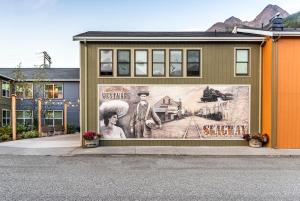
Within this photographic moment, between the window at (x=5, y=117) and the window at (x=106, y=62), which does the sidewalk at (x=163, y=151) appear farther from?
the window at (x=5, y=117)

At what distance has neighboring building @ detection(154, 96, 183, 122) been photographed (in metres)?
19.5

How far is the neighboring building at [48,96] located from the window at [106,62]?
638 inches

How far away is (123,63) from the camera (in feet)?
64.1

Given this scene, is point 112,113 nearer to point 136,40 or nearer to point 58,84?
point 136,40

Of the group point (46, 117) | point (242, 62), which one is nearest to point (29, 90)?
point (46, 117)

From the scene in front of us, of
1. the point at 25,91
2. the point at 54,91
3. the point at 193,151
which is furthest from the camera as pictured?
the point at 54,91

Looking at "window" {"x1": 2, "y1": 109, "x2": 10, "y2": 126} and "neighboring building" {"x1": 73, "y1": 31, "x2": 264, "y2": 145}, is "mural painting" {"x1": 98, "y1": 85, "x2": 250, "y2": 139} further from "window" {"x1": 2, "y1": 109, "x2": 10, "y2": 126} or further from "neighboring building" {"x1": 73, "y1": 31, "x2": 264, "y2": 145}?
"window" {"x1": 2, "y1": 109, "x2": 10, "y2": 126}

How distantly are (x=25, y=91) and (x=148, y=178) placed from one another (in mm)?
27708

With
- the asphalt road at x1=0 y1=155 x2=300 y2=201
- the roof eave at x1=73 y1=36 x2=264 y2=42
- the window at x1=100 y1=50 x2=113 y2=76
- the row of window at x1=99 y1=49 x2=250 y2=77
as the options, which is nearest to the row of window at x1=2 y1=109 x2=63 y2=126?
the window at x1=100 y1=50 x2=113 y2=76

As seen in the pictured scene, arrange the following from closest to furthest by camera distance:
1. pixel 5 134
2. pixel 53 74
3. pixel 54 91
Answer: pixel 5 134 < pixel 54 91 < pixel 53 74

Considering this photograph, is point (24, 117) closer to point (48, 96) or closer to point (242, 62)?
point (48, 96)

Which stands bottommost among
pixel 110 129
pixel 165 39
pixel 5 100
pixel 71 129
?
pixel 71 129

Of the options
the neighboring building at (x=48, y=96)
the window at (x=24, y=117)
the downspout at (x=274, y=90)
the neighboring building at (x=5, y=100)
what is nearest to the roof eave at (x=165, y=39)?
the downspout at (x=274, y=90)

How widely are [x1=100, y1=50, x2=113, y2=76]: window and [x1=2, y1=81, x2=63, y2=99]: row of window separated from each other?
17.4m
